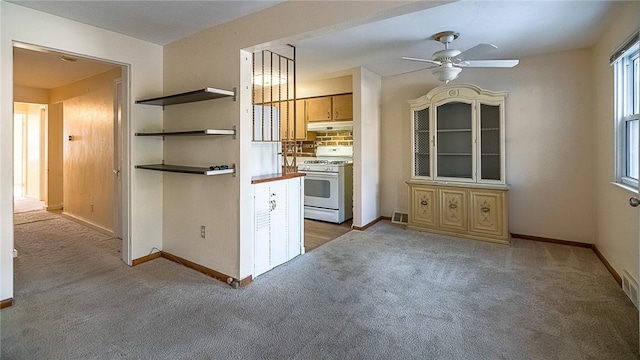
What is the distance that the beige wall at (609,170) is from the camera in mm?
2627

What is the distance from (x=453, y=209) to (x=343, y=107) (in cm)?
227

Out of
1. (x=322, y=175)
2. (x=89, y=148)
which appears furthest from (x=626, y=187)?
(x=89, y=148)

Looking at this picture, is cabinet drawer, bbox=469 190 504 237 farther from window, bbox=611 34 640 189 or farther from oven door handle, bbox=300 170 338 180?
oven door handle, bbox=300 170 338 180

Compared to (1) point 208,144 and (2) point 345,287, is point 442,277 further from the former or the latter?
(1) point 208,144

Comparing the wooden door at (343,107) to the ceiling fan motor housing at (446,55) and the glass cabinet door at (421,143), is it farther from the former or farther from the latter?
the ceiling fan motor housing at (446,55)

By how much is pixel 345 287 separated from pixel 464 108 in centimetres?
299

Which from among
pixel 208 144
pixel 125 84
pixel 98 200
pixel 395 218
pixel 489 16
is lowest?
pixel 395 218

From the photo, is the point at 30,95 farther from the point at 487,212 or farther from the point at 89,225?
the point at 487,212

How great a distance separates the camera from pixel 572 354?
1848mm

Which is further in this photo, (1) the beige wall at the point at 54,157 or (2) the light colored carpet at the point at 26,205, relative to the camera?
(2) the light colored carpet at the point at 26,205

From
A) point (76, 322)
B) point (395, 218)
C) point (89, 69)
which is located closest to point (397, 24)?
point (395, 218)

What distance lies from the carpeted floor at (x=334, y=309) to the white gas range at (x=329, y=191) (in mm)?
1510

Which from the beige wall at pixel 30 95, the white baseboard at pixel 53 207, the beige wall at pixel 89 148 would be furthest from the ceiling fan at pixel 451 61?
the white baseboard at pixel 53 207

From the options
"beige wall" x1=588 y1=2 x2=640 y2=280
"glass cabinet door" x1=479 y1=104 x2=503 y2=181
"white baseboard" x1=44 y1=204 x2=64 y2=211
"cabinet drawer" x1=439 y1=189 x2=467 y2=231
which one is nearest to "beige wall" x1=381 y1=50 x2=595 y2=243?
"beige wall" x1=588 y1=2 x2=640 y2=280
